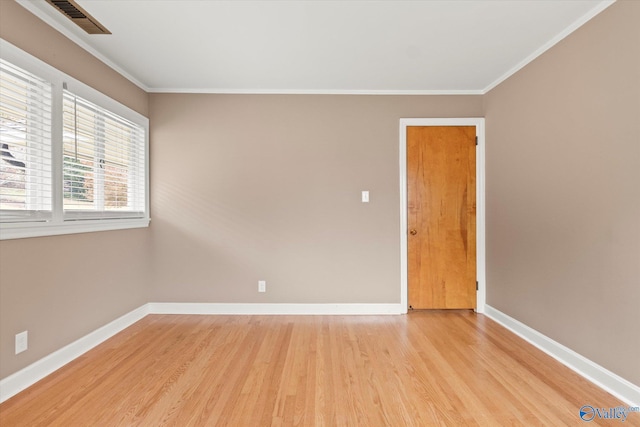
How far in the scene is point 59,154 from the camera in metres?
2.23

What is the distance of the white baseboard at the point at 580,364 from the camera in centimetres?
182

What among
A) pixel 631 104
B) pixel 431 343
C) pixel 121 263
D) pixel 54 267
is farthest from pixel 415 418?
pixel 121 263

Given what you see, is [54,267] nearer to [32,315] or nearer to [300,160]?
[32,315]

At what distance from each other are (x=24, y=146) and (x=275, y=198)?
202 cm

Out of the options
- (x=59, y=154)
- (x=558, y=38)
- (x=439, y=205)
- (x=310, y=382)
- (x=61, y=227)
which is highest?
(x=558, y=38)

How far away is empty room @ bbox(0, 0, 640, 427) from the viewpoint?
73.5 inches

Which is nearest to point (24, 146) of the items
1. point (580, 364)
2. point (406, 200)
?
point (406, 200)

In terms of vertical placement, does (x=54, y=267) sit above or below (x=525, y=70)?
below

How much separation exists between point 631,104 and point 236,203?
3.25m

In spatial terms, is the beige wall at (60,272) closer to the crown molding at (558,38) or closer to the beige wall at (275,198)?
the beige wall at (275,198)

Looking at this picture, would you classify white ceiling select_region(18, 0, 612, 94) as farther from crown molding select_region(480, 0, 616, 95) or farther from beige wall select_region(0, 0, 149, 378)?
beige wall select_region(0, 0, 149, 378)

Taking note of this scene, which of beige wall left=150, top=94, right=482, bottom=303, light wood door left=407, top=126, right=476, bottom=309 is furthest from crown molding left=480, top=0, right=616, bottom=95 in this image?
beige wall left=150, top=94, right=482, bottom=303

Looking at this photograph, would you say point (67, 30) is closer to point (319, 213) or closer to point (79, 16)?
point (79, 16)

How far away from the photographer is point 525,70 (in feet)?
8.88
